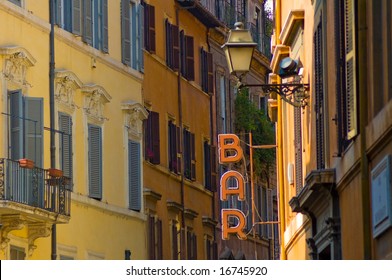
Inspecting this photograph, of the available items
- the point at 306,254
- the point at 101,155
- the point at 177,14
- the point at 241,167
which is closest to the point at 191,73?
the point at 177,14

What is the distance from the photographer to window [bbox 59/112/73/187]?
34.2 meters

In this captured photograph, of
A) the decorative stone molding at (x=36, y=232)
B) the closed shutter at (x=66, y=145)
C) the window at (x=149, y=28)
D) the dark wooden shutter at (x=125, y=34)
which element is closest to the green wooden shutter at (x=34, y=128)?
the decorative stone molding at (x=36, y=232)

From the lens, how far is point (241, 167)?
5638 centimetres

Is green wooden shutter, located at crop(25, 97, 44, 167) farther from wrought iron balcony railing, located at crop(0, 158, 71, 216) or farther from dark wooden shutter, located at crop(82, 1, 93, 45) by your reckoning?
dark wooden shutter, located at crop(82, 1, 93, 45)

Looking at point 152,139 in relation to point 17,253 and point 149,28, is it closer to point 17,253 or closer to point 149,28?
point 149,28

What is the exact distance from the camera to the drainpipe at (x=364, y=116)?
16266mm

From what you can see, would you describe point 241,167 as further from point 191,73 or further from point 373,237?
point 373,237

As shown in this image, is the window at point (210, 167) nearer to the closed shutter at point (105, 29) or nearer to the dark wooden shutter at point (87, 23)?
the closed shutter at point (105, 29)

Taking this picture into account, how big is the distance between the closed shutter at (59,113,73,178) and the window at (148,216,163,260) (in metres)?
7.34

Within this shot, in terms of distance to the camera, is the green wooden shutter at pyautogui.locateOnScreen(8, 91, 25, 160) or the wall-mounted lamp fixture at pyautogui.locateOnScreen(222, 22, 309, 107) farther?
the green wooden shutter at pyautogui.locateOnScreen(8, 91, 25, 160)

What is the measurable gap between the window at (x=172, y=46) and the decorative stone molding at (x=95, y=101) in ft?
26.7

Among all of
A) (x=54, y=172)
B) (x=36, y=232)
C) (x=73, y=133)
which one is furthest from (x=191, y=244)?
(x=54, y=172)

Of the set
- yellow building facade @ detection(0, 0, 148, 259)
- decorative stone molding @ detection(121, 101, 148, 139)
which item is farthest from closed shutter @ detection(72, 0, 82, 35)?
decorative stone molding @ detection(121, 101, 148, 139)

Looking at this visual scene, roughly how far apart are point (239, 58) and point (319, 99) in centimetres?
116
